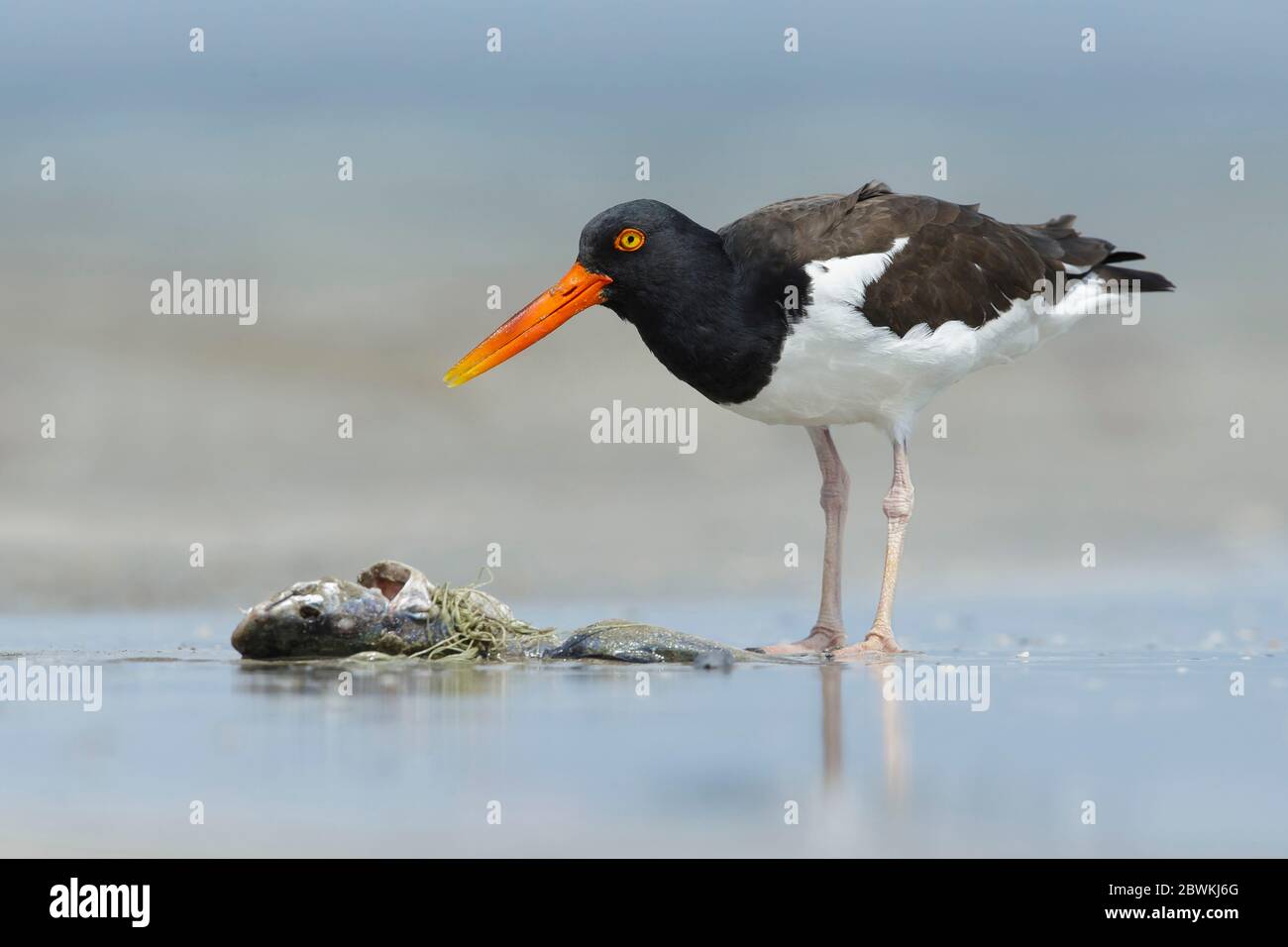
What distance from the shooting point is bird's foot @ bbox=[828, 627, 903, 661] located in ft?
28.3

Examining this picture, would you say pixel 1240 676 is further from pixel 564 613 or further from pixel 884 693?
pixel 564 613

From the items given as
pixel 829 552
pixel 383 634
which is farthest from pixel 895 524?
pixel 383 634

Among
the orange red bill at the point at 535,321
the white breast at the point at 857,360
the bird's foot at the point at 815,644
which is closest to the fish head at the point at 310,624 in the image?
the orange red bill at the point at 535,321

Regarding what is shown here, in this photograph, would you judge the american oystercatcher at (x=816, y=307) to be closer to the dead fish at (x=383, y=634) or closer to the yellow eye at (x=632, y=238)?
the yellow eye at (x=632, y=238)

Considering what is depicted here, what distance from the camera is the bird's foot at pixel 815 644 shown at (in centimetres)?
891

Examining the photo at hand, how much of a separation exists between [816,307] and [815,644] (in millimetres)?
1928

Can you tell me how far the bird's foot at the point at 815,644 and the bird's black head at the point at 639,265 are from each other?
1844 mm

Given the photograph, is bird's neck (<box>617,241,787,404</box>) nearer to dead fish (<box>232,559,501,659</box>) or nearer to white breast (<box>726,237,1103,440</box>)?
white breast (<box>726,237,1103,440</box>)

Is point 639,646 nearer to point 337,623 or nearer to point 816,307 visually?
point 337,623

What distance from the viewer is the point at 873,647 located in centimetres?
872

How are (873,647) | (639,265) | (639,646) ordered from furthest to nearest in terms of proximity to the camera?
(873,647) → (639,265) → (639,646)

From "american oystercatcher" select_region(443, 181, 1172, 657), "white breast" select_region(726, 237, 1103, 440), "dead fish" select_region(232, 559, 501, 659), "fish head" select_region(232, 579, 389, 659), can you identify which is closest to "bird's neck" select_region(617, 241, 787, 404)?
"american oystercatcher" select_region(443, 181, 1172, 657)

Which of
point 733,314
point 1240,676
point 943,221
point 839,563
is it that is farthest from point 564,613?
point 1240,676

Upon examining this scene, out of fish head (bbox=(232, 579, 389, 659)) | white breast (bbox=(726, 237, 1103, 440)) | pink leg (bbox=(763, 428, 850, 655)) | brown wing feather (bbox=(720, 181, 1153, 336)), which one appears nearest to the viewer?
fish head (bbox=(232, 579, 389, 659))
